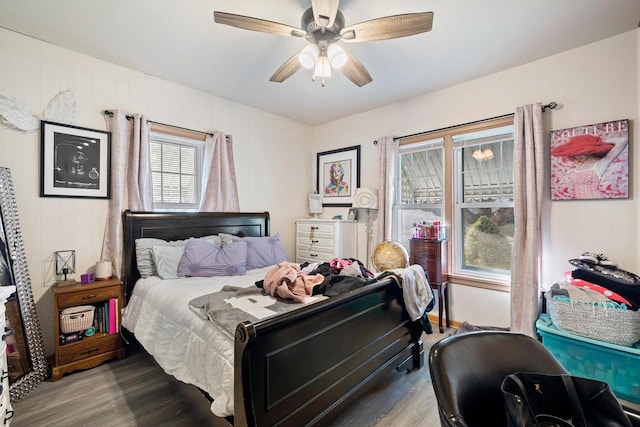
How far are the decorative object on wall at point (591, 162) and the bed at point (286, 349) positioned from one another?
1834 mm

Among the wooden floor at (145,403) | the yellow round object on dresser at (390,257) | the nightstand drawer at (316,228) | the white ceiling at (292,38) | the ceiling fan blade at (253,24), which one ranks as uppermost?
the white ceiling at (292,38)

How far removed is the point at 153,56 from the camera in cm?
259

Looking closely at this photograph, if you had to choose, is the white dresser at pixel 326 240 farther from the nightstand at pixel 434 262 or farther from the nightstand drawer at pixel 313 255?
the nightstand at pixel 434 262

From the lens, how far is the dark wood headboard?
2703mm

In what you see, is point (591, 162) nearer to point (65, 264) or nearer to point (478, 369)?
point (478, 369)

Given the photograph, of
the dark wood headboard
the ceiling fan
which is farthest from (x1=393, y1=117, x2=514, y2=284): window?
the dark wood headboard

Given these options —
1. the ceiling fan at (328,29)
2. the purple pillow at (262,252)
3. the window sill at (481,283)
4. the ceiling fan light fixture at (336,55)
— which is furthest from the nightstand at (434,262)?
the ceiling fan light fixture at (336,55)

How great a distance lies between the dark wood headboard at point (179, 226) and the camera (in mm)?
2703

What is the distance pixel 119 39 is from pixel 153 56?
0.93 feet

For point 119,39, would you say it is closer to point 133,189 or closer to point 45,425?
point 133,189

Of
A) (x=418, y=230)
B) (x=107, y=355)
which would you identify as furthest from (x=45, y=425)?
(x=418, y=230)

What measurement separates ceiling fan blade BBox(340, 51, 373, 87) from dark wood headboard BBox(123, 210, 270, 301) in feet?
6.94

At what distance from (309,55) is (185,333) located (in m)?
2.01

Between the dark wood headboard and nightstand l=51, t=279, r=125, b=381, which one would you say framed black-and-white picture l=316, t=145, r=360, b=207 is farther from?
nightstand l=51, t=279, r=125, b=381
